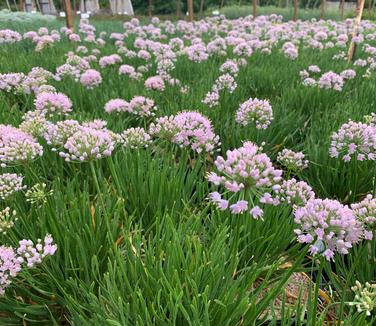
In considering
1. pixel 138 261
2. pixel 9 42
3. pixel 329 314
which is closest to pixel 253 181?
pixel 138 261

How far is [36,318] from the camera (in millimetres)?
1609

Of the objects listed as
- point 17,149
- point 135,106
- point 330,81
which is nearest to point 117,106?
point 135,106

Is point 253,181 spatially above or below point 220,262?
above

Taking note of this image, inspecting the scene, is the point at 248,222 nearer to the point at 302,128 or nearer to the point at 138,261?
the point at 138,261

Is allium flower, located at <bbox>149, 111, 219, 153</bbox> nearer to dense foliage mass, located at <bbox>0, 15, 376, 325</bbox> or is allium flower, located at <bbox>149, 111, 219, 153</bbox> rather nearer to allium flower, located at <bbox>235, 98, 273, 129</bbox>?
dense foliage mass, located at <bbox>0, 15, 376, 325</bbox>

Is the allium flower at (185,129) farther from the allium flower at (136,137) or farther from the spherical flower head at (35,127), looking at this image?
the spherical flower head at (35,127)

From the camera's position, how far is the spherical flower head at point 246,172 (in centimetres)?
120

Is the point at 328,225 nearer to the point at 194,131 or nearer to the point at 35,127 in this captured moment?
the point at 194,131

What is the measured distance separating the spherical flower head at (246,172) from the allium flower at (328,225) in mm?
136

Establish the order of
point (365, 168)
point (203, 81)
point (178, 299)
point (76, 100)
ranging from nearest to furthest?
1. point (178, 299)
2. point (365, 168)
3. point (76, 100)
4. point (203, 81)

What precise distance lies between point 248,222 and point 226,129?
1.34 metres

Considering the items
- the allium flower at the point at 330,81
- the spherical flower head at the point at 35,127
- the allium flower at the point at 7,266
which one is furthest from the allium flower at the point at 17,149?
the allium flower at the point at 330,81

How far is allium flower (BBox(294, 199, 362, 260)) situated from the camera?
1.14 m

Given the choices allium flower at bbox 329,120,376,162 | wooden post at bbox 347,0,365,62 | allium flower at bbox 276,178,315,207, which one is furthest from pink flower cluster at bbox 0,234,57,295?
wooden post at bbox 347,0,365,62
